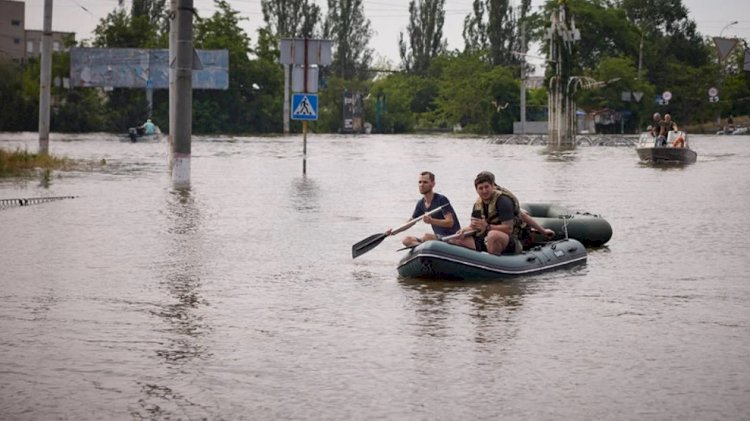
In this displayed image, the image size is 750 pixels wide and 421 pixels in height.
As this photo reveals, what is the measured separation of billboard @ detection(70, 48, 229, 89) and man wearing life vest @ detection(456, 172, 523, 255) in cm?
8981

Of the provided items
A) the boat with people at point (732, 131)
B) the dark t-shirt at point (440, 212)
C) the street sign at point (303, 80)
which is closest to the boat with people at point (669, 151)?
the street sign at point (303, 80)

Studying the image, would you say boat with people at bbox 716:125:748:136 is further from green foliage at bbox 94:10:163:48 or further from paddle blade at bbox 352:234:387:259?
paddle blade at bbox 352:234:387:259

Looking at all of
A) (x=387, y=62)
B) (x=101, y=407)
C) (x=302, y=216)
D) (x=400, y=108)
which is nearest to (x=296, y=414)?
(x=101, y=407)

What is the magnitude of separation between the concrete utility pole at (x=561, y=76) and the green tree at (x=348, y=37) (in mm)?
49160

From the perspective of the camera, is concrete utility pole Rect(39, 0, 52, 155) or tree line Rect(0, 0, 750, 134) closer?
concrete utility pole Rect(39, 0, 52, 155)

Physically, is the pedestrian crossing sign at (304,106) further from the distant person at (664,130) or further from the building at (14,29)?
the building at (14,29)

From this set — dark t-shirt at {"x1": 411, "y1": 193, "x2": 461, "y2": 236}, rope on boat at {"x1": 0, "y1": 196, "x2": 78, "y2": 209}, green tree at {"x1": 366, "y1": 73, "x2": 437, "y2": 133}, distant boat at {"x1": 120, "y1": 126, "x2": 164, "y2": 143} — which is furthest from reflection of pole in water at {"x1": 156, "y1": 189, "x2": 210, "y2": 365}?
green tree at {"x1": 366, "y1": 73, "x2": 437, "y2": 133}

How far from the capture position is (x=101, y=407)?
838 centimetres

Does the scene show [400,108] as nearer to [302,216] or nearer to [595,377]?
[302,216]

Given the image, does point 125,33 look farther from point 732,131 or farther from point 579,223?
point 579,223

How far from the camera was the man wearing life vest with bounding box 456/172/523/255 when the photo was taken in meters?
14.8

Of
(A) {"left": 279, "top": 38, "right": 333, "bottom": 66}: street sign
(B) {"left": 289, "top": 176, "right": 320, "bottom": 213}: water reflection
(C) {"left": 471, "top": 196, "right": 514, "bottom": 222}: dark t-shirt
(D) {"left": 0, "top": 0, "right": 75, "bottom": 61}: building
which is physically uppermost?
(D) {"left": 0, "top": 0, "right": 75, "bottom": 61}: building

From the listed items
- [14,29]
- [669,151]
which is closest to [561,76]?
[669,151]

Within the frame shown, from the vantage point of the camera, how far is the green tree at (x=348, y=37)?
417 feet
